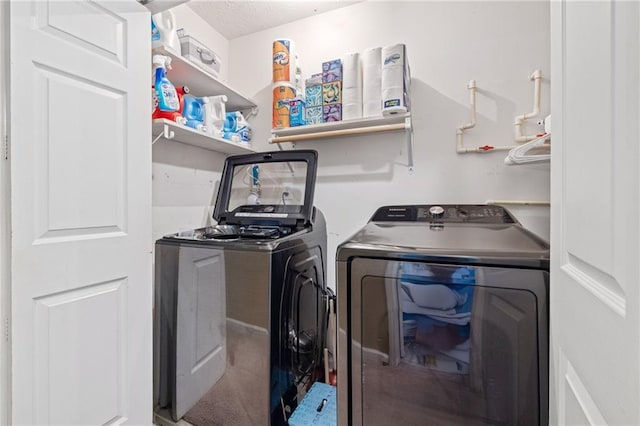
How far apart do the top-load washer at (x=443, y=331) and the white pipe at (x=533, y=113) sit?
785mm

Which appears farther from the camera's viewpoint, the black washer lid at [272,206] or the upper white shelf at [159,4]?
the black washer lid at [272,206]

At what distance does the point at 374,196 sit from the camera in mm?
1883

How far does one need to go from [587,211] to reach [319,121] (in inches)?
58.4

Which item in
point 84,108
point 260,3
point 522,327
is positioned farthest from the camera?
point 260,3

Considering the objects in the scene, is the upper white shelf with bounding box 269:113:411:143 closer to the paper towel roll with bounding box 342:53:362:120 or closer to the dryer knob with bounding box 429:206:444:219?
the paper towel roll with bounding box 342:53:362:120

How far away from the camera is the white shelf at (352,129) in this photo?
1632mm

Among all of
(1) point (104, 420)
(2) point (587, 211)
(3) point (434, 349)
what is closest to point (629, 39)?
(2) point (587, 211)

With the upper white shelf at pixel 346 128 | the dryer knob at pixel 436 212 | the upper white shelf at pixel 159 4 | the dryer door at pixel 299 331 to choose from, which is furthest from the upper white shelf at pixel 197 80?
the dryer knob at pixel 436 212

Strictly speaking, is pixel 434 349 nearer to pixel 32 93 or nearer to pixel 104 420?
pixel 104 420

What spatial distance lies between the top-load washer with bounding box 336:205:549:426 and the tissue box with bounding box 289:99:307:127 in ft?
3.68

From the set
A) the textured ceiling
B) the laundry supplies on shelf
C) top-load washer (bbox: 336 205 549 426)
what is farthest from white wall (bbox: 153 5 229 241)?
top-load washer (bbox: 336 205 549 426)

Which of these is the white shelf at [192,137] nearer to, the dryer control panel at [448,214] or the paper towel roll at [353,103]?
the paper towel roll at [353,103]

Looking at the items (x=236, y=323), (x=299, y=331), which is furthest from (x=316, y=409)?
(x=236, y=323)

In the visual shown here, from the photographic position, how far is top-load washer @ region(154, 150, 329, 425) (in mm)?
1213
